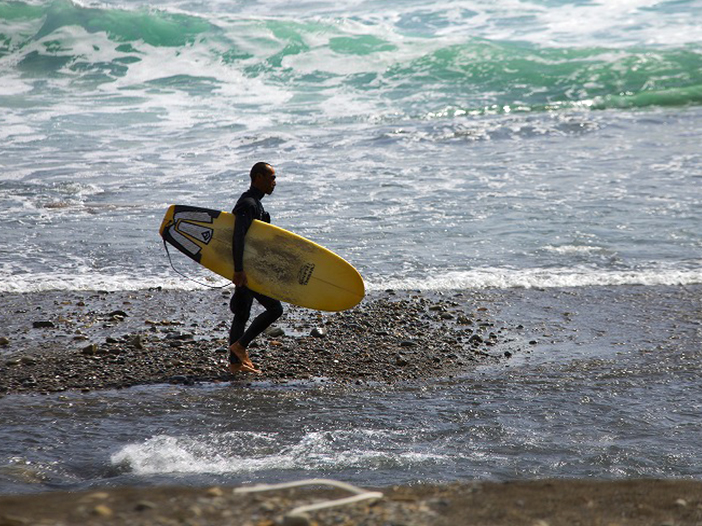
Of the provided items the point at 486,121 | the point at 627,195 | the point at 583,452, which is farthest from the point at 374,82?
the point at 583,452

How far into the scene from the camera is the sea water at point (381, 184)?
5254 millimetres

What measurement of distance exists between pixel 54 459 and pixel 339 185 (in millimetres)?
8316

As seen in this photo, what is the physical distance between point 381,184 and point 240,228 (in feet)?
21.7

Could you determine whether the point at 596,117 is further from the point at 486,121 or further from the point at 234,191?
the point at 234,191

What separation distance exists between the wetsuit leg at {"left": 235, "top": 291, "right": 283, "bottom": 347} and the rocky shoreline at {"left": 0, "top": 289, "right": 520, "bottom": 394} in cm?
28

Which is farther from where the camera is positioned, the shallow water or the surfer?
the surfer

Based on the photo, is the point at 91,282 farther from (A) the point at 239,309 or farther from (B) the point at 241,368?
(B) the point at 241,368

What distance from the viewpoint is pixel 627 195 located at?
11734mm

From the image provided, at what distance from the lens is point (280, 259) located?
688cm

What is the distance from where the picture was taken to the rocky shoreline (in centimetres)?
643

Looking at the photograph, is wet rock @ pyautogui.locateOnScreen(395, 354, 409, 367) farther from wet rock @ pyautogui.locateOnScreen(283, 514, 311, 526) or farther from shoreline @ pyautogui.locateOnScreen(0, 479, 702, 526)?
wet rock @ pyautogui.locateOnScreen(283, 514, 311, 526)

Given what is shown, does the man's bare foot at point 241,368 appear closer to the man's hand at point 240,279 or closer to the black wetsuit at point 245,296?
the black wetsuit at point 245,296

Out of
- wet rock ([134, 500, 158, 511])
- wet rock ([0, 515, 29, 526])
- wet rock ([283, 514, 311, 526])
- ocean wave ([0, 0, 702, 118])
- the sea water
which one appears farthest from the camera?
ocean wave ([0, 0, 702, 118])

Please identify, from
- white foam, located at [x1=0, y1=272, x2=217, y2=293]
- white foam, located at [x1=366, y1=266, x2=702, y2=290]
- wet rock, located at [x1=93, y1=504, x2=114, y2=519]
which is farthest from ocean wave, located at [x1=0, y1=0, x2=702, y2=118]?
wet rock, located at [x1=93, y1=504, x2=114, y2=519]
